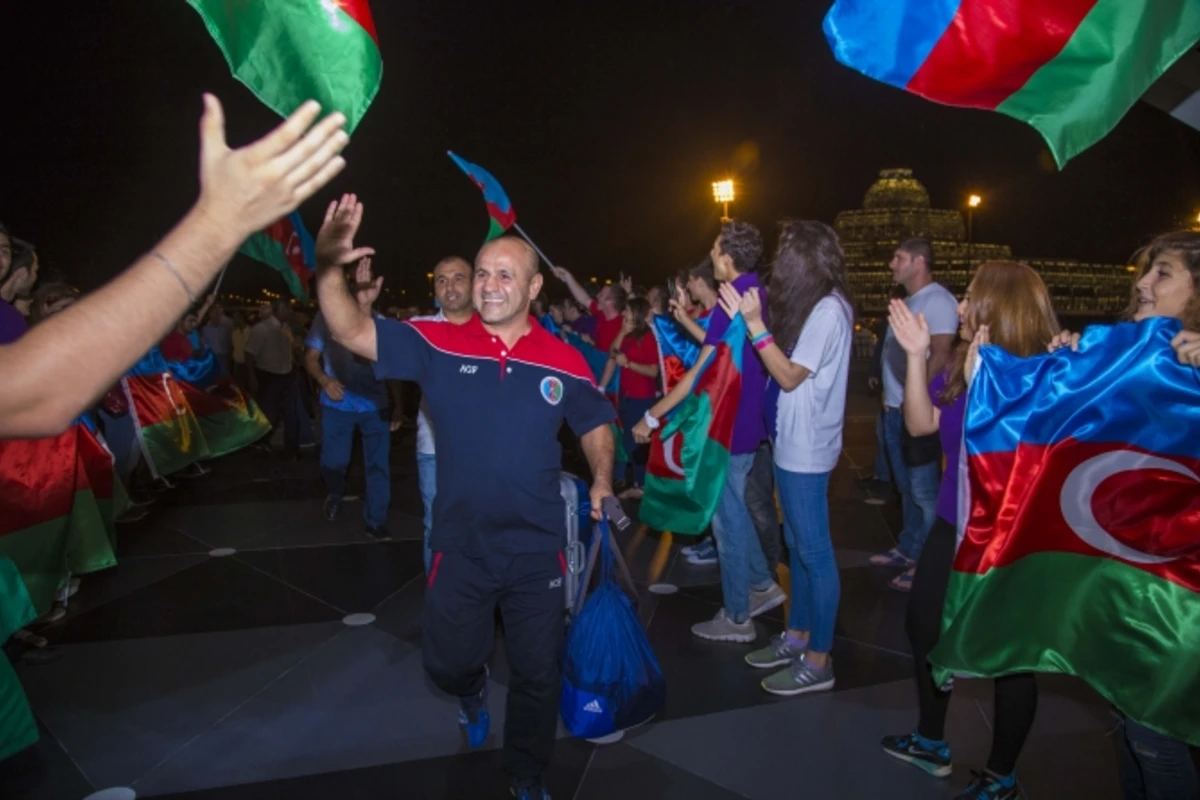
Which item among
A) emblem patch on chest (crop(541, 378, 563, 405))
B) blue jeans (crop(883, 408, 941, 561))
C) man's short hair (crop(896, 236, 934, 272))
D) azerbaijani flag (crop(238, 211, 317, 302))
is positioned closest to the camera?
emblem patch on chest (crop(541, 378, 563, 405))

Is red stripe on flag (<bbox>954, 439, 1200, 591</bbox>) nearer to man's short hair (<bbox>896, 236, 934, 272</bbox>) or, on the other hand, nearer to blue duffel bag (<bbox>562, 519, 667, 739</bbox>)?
blue duffel bag (<bbox>562, 519, 667, 739</bbox>)

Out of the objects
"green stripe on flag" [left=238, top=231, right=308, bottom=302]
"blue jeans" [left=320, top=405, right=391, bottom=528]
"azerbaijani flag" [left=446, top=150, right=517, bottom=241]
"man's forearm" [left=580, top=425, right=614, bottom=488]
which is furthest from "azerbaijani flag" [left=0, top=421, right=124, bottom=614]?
"azerbaijani flag" [left=446, top=150, right=517, bottom=241]

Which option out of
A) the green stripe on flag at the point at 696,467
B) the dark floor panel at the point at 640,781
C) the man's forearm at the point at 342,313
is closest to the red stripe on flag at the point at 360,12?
the man's forearm at the point at 342,313

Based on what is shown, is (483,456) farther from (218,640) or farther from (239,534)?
(239,534)

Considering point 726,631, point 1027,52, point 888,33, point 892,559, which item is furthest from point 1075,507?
point 892,559

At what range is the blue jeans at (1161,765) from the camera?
239cm

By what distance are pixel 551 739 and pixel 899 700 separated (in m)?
1.87

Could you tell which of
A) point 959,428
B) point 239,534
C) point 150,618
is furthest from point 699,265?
point 239,534

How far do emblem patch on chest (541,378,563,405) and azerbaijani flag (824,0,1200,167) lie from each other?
1547mm

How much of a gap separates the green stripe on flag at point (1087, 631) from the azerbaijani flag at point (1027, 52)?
4.47 feet

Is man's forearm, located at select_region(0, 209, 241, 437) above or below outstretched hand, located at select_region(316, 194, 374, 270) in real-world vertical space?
below

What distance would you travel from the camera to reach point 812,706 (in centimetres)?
392

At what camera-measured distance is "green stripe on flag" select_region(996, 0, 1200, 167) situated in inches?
93.7

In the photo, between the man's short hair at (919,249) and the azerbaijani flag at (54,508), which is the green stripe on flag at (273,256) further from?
the man's short hair at (919,249)
